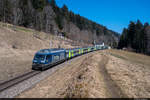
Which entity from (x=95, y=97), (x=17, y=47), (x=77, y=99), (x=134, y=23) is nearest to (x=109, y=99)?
(x=95, y=97)

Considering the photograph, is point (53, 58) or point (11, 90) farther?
point (53, 58)

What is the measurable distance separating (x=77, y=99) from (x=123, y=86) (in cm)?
566

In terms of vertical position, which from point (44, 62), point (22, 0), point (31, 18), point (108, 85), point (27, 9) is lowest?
point (108, 85)

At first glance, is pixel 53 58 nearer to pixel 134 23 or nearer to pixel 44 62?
pixel 44 62

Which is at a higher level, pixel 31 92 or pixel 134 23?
pixel 134 23

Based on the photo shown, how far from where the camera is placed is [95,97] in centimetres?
862

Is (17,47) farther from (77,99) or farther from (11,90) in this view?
(77,99)

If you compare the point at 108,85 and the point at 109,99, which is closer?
the point at 109,99

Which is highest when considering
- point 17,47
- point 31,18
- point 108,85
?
point 31,18

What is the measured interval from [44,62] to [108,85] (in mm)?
11089

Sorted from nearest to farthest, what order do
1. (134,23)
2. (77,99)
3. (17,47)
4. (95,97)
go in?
(77,99) < (95,97) < (17,47) < (134,23)

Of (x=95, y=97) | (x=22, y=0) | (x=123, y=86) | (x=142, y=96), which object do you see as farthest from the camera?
(x=22, y=0)

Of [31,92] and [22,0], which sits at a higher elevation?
[22,0]

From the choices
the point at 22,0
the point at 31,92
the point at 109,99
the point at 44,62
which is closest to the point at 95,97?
the point at 109,99
